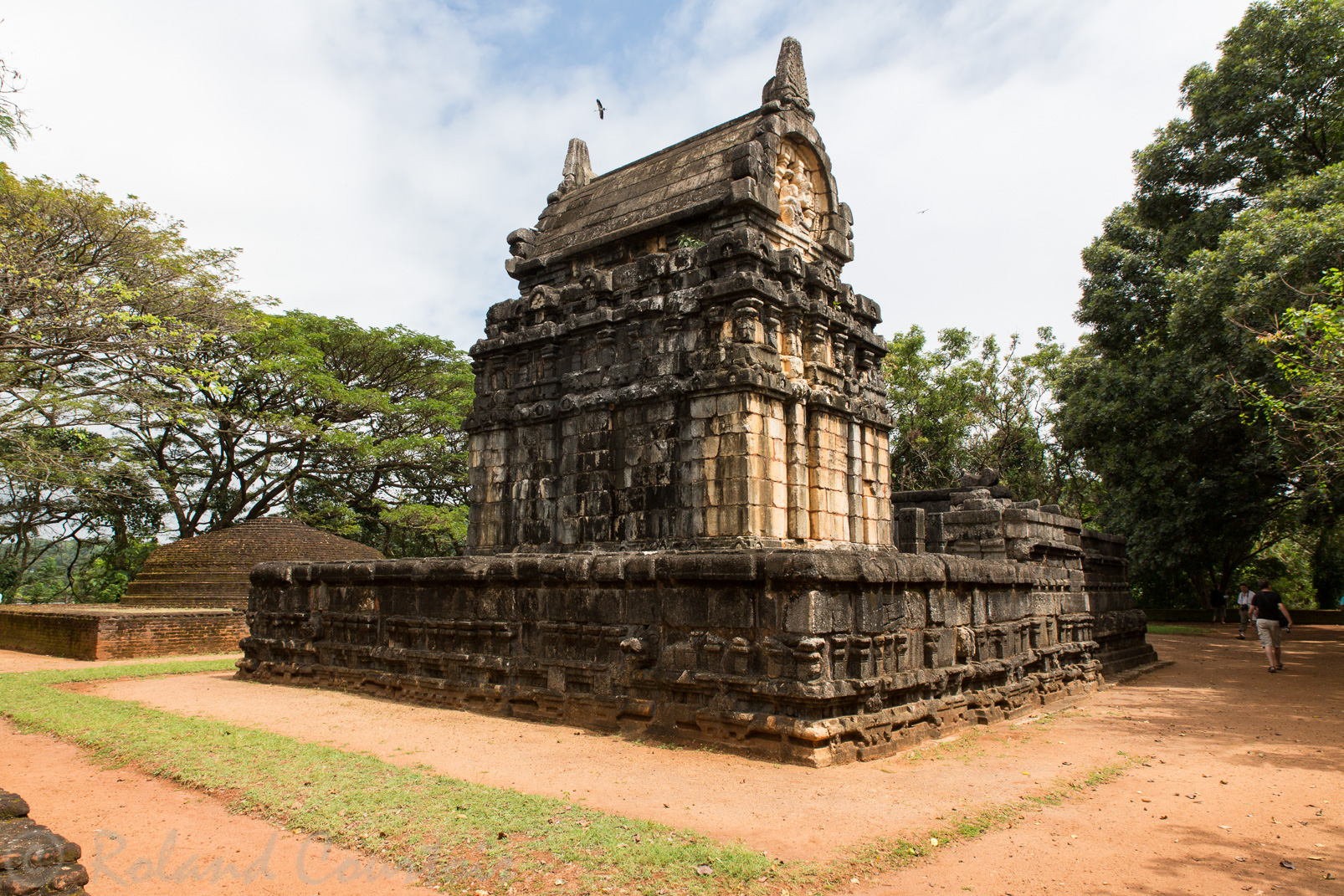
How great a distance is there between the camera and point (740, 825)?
4.58 meters

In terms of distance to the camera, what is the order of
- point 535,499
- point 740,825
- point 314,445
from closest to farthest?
point 740,825 < point 535,499 < point 314,445

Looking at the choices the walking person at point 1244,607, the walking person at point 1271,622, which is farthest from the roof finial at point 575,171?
the walking person at point 1244,607

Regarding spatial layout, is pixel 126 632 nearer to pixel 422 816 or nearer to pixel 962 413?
pixel 422 816

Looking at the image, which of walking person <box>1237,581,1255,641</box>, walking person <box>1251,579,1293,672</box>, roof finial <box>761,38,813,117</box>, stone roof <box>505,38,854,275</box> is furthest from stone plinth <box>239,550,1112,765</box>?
walking person <box>1237,581,1255,641</box>

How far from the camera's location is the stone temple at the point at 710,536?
261 inches

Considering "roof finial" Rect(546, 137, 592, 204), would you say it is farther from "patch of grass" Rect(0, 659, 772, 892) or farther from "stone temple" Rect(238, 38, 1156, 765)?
"patch of grass" Rect(0, 659, 772, 892)

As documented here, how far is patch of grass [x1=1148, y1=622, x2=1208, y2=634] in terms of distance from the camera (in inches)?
836

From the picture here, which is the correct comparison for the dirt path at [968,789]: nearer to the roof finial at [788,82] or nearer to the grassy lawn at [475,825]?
the grassy lawn at [475,825]

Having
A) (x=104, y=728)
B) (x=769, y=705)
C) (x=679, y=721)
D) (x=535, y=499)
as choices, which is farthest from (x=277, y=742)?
(x=535, y=499)

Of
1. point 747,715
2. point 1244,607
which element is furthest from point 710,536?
point 1244,607

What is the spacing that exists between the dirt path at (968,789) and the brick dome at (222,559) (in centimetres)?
1139

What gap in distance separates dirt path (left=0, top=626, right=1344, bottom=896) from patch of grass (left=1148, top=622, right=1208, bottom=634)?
13.4 m

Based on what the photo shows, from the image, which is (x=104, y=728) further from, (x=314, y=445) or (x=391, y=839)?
(x=314, y=445)

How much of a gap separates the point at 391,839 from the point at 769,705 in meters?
3.01
